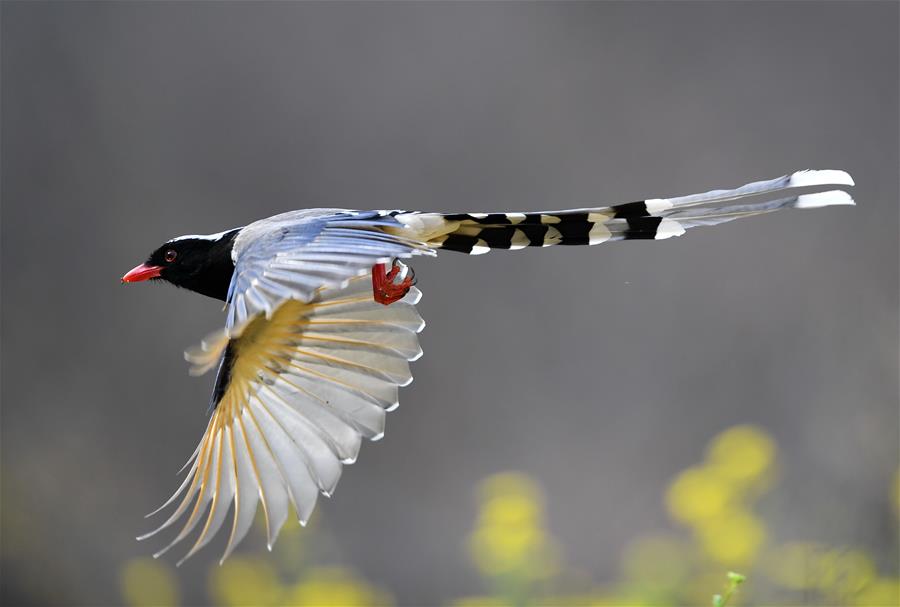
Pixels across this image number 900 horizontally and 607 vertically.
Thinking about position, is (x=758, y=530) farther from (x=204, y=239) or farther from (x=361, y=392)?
(x=204, y=239)

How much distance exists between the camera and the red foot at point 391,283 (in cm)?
189

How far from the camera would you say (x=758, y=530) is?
2279mm

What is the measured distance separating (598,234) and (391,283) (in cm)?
36

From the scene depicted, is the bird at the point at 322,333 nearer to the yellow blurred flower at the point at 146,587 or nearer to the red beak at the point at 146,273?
the red beak at the point at 146,273

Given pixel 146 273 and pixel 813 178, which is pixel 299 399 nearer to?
pixel 146 273

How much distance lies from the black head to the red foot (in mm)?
260

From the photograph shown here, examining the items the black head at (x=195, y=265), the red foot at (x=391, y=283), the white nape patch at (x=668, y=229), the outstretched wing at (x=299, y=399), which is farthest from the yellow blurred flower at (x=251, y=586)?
the white nape patch at (x=668, y=229)

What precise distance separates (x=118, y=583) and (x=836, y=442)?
2.08 m

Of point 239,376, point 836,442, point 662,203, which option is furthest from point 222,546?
point 662,203

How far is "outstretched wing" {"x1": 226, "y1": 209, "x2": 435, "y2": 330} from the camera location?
1.43m

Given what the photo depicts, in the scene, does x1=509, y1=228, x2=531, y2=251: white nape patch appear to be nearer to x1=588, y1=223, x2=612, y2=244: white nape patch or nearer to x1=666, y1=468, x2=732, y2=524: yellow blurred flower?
x1=588, y1=223, x2=612, y2=244: white nape patch

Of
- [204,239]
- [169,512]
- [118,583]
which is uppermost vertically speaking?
[204,239]

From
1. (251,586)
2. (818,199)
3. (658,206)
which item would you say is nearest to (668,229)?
(658,206)

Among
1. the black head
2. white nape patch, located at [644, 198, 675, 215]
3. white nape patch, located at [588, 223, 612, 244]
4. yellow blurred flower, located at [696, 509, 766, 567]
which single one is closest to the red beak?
the black head
